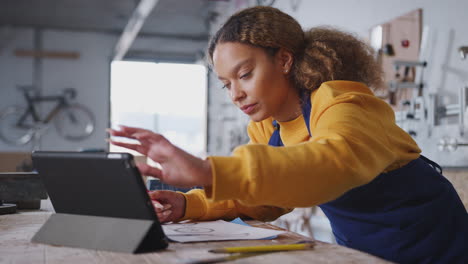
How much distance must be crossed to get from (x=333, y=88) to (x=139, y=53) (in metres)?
9.18

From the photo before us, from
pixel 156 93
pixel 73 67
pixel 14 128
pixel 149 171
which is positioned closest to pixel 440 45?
pixel 149 171

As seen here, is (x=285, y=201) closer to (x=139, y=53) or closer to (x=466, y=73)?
(x=466, y=73)

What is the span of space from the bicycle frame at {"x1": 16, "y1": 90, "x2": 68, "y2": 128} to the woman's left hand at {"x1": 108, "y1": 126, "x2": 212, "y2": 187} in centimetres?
911

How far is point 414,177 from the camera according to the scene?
1.10m

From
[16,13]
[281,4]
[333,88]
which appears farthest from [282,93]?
[16,13]

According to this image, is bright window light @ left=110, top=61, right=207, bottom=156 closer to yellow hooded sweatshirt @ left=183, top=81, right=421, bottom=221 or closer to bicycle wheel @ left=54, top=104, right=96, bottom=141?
bicycle wheel @ left=54, top=104, right=96, bottom=141

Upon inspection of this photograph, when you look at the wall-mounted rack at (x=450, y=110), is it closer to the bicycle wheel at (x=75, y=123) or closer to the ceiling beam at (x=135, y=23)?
the ceiling beam at (x=135, y=23)

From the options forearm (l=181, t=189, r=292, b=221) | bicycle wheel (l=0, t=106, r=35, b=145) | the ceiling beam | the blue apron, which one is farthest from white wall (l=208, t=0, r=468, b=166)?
bicycle wheel (l=0, t=106, r=35, b=145)

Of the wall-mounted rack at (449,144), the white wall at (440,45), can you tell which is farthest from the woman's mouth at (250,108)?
the white wall at (440,45)

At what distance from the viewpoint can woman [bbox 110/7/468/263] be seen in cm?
88

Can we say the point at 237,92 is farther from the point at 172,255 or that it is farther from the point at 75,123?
the point at 75,123

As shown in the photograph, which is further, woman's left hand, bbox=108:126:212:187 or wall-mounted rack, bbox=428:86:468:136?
wall-mounted rack, bbox=428:86:468:136

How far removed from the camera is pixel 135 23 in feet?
22.6

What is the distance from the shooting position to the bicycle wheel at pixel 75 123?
9539 millimetres
